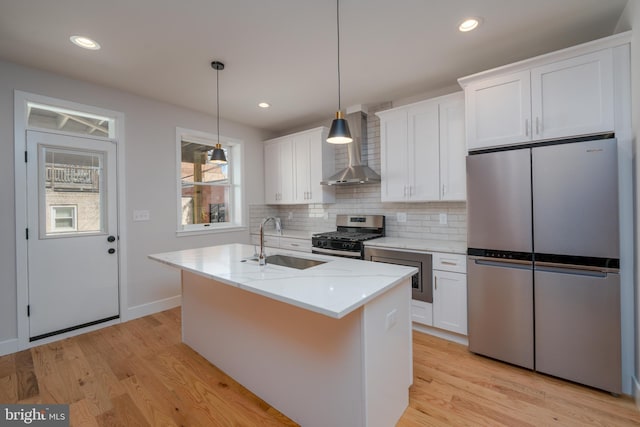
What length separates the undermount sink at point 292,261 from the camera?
2.22 meters

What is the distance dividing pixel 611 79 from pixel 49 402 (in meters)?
4.52

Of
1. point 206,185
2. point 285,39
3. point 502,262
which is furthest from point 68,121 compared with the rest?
Answer: point 502,262

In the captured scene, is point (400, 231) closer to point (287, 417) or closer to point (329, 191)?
point (329, 191)

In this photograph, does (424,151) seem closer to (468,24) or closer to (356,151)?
(356,151)

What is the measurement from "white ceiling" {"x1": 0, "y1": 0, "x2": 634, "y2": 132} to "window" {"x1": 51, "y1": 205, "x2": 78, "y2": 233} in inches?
54.4

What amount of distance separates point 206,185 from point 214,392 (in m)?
2.97

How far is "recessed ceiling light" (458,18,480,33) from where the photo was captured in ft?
6.81

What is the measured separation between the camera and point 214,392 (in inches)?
80.6

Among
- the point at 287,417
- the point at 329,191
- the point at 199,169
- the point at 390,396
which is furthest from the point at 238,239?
the point at 390,396

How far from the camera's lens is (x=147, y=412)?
1.85 metres

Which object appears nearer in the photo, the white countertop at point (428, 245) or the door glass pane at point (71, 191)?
the white countertop at point (428, 245)

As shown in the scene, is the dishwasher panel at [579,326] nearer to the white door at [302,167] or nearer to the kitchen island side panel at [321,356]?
the kitchen island side panel at [321,356]

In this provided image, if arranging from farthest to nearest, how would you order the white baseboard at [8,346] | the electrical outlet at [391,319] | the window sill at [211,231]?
the window sill at [211,231] → the white baseboard at [8,346] → the electrical outlet at [391,319]

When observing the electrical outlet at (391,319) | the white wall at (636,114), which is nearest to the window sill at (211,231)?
the electrical outlet at (391,319)
